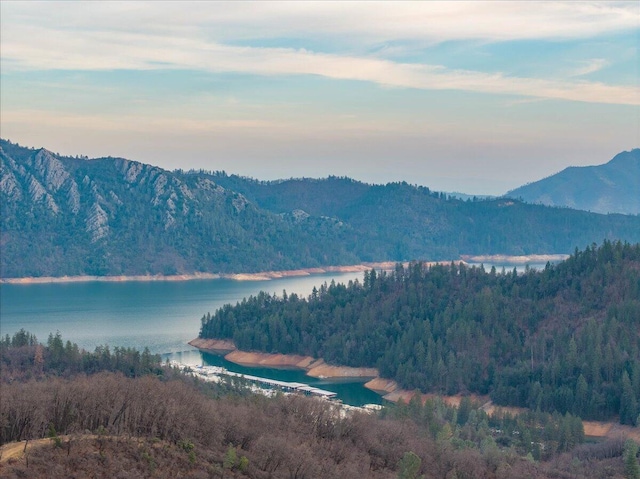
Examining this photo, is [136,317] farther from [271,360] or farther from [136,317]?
[271,360]

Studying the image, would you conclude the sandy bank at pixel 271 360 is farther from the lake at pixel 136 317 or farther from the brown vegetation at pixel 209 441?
the brown vegetation at pixel 209 441

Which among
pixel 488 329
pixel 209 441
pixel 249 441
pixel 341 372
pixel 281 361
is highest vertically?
pixel 488 329

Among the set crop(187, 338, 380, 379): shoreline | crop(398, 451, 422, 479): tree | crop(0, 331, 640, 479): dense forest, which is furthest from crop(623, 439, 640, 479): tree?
crop(187, 338, 380, 379): shoreline

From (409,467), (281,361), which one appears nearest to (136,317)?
(281,361)

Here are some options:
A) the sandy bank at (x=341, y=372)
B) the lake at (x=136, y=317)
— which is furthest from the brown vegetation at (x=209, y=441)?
the sandy bank at (x=341, y=372)

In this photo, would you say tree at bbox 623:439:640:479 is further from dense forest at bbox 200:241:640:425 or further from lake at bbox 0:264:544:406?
lake at bbox 0:264:544:406

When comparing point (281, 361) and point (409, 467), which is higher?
point (409, 467)
